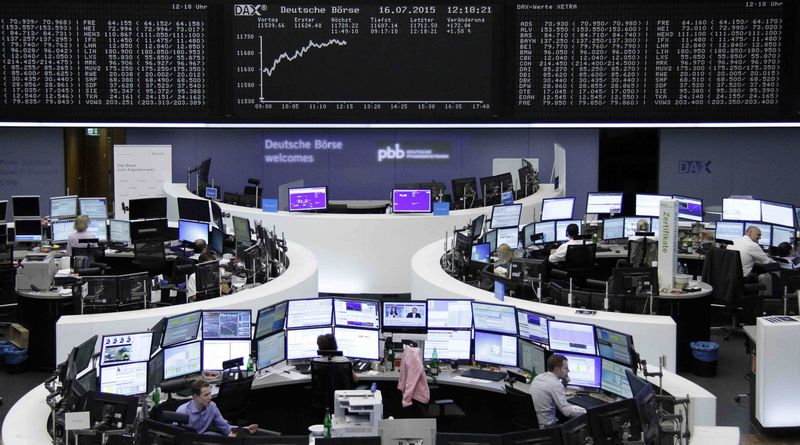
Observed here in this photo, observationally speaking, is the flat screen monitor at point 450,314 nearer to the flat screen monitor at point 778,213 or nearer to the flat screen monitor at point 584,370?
the flat screen monitor at point 584,370

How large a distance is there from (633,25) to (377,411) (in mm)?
4351

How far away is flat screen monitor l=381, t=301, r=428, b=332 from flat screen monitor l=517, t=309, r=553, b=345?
79cm

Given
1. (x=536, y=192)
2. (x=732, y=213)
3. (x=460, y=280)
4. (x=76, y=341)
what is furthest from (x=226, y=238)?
(x=732, y=213)

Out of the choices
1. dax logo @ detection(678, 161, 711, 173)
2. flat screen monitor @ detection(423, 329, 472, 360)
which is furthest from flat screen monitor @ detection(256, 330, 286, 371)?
dax logo @ detection(678, 161, 711, 173)

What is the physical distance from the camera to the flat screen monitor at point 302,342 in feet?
27.9

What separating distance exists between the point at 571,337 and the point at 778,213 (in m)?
7.01

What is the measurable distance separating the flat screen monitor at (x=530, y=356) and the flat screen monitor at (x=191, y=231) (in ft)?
18.8

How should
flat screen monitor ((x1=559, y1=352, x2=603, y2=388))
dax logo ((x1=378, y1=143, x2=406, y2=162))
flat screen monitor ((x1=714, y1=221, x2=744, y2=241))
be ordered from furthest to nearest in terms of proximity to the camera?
1. dax logo ((x1=378, y1=143, x2=406, y2=162))
2. flat screen monitor ((x1=714, y1=221, x2=744, y2=241))
3. flat screen monitor ((x1=559, y1=352, x2=603, y2=388))

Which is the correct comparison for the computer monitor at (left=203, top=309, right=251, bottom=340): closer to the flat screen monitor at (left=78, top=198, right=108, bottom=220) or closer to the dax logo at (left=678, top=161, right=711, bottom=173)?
the flat screen monitor at (left=78, top=198, right=108, bottom=220)

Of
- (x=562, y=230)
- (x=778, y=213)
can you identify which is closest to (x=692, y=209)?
(x=778, y=213)

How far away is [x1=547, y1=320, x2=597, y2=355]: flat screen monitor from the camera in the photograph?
7.79m

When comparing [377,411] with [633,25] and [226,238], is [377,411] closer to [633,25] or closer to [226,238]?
[633,25]

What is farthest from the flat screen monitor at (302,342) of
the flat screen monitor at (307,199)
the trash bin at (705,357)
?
the flat screen monitor at (307,199)

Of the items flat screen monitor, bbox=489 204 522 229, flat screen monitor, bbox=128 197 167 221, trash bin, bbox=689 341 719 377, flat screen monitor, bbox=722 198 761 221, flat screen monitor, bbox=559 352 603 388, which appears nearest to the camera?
flat screen monitor, bbox=559 352 603 388
